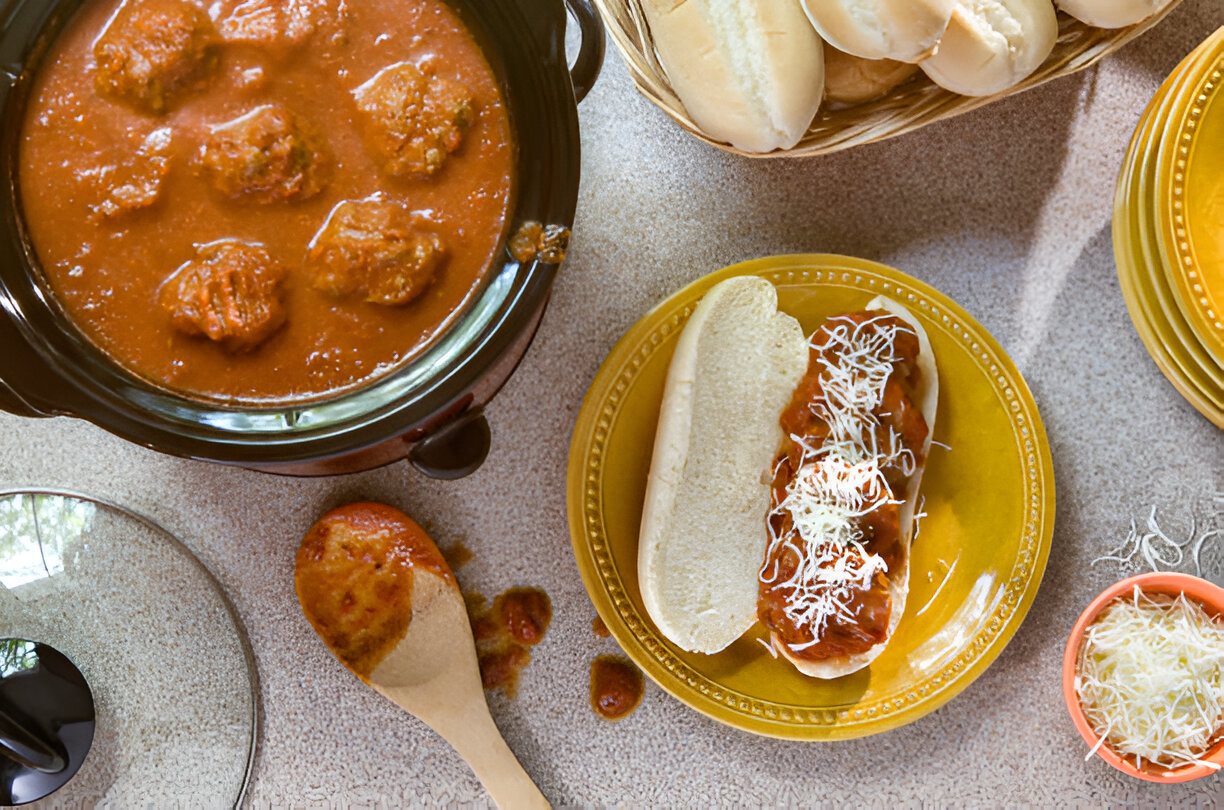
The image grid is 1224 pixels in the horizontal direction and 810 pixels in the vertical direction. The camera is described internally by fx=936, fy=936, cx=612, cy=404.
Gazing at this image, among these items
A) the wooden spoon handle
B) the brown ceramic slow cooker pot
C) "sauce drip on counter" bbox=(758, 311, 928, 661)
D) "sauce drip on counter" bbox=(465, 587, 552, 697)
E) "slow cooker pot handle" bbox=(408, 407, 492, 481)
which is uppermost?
the brown ceramic slow cooker pot

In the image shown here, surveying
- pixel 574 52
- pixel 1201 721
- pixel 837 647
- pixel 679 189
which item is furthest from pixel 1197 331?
pixel 574 52

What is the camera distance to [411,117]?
1.63 m

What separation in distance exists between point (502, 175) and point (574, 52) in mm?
628

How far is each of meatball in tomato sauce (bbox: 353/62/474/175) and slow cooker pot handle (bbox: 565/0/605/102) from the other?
23cm

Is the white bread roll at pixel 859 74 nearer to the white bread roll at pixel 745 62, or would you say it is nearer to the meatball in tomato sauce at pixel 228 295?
the white bread roll at pixel 745 62

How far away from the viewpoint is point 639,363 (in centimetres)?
208

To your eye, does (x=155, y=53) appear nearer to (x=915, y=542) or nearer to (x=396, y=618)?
(x=396, y=618)

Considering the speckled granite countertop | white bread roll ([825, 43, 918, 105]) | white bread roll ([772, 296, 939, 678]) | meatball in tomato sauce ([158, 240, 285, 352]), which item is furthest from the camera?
the speckled granite countertop

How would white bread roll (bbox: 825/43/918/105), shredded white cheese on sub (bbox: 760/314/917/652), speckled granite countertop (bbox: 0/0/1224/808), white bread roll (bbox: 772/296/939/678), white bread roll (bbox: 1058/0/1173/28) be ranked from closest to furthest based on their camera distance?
white bread roll (bbox: 1058/0/1173/28), white bread roll (bbox: 825/43/918/105), shredded white cheese on sub (bbox: 760/314/917/652), white bread roll (bbox: 772/296/939/678), speckled granite countertop (bbox: 0/0/1224/808)

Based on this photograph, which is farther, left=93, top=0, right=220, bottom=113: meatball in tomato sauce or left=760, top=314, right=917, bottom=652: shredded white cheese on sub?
left=760, top=314, right=917, bottom=652: shredded white cheese on sub

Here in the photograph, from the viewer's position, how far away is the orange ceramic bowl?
81.2 inches

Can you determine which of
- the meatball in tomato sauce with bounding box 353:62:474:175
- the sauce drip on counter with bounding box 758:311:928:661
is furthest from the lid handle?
the sauce drip on counter with bounding box 758:311:928:661

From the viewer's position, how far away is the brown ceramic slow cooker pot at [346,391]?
1610 mm

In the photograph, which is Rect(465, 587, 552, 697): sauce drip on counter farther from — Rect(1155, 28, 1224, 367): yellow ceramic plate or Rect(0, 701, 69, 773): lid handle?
Rect(1155, 28, 1224, 367): yellow ceramic plate
